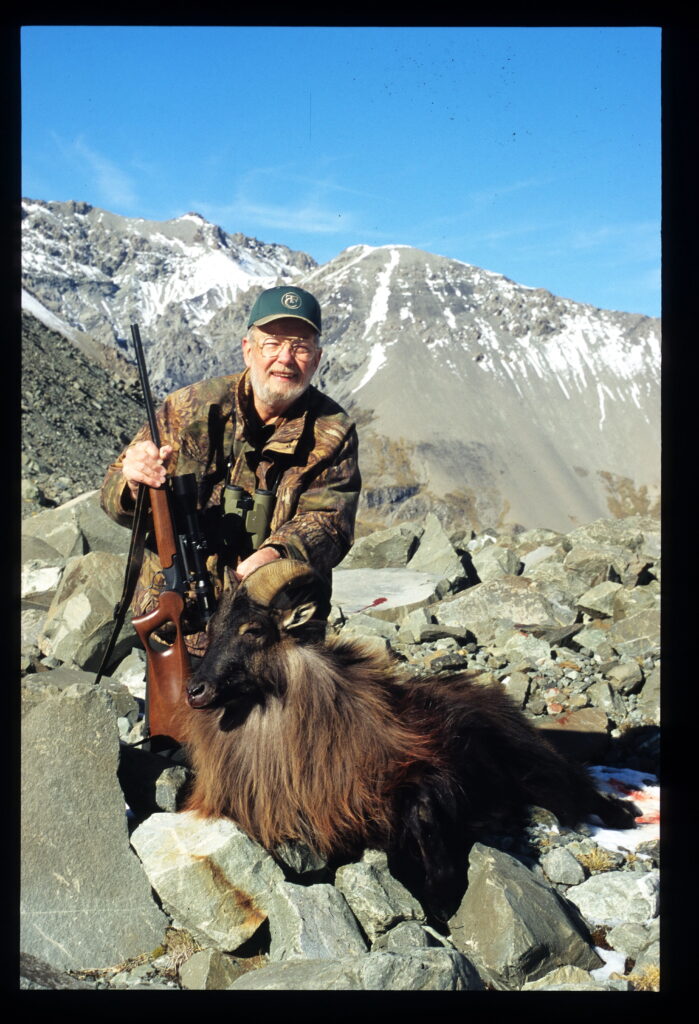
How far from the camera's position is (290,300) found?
447 cm

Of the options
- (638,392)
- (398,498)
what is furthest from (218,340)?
(638,392)

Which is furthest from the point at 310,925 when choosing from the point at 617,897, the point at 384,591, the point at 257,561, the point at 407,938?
the point at 384,591

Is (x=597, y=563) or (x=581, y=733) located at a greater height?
(x=597, y=563)

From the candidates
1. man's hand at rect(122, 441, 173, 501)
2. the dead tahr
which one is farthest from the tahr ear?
man's hand at rect(122, 441, 173, 501)

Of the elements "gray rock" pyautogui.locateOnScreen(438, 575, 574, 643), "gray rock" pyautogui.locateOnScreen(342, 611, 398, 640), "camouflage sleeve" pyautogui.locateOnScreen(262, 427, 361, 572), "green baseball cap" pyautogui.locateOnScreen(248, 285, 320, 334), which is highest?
"green baseball cap" pyautogui.locateOnScreen(248, 285, 320, 334)

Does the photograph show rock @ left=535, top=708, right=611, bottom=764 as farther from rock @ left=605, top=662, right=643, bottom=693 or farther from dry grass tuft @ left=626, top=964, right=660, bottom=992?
dry grass tuft @ left=626, top=964, right=660, bottom=992

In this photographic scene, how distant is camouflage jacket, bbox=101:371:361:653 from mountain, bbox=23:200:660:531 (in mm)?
96735

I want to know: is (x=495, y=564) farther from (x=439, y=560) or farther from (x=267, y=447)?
(x=267, y=447)

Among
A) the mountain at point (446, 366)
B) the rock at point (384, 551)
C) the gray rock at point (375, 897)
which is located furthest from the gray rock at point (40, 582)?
the mountain at point (446, 366)

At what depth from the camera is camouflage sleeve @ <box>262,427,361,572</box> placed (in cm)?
436

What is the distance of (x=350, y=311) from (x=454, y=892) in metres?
143

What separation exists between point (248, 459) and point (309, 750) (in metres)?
1.62
